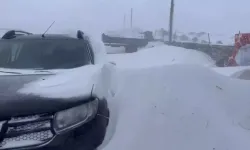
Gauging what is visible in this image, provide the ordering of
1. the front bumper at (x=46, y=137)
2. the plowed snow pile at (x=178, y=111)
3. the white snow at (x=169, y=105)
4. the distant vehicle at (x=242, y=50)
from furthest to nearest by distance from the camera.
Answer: the distant vehicle at (x=242, y=50), the plowed snow pile at (x=178, y=111), the white snow at (x=169, y=105), the front bumper at (x=46, y=137)

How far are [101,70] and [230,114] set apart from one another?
196cm

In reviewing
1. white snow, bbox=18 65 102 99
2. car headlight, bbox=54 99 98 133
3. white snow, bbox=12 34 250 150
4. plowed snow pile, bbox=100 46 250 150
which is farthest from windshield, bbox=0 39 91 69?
car headlight, bbox=54 99 98 133

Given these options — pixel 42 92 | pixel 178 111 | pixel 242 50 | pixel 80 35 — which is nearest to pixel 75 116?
pixel 42 92

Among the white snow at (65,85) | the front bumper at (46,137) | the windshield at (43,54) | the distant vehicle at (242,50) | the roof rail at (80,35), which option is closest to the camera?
the front bumper at (46,137)

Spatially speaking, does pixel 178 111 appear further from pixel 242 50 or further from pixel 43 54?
pixel 242 50

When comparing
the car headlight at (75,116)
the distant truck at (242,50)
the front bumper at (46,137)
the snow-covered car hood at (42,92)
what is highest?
the snow-covered car hood at (42,92)

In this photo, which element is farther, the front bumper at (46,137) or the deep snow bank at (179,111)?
the deep snow bank at (179,111)

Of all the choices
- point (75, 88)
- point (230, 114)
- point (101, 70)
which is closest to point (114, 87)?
point (101, 70)

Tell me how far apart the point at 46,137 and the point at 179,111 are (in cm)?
211

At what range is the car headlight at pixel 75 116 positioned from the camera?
104 inches

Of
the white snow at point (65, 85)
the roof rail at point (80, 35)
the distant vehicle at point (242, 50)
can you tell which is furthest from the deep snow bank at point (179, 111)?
the distant vehicle at point (242, 50)

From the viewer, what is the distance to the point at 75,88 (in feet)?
9.64

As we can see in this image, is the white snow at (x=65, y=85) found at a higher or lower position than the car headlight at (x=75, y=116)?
higher

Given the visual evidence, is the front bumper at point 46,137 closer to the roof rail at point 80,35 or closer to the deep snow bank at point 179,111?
the deep snow bank at point 179,111
